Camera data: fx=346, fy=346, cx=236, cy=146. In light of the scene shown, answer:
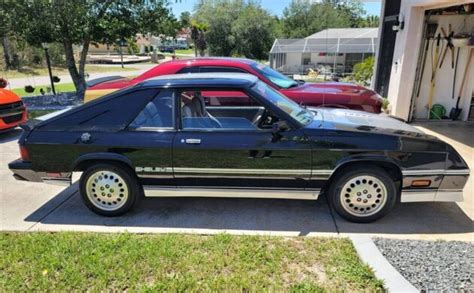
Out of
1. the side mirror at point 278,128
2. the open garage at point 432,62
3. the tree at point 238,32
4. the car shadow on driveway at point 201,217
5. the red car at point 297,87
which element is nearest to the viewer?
the side mirror at point 278,128

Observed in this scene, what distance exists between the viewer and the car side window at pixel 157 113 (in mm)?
3838

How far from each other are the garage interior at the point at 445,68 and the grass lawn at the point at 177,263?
6.84 meters

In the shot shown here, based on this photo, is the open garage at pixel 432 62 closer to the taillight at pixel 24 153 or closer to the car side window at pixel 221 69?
the car side window at pixel 221 69

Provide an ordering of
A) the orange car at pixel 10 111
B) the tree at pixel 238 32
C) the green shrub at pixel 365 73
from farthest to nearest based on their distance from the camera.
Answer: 1. the tree at pixel 238 32
2. the green shrub at pixel 365 73
3. the orange car at pixel 10 111

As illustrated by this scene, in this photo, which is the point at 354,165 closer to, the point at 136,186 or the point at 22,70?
the point at 136,186

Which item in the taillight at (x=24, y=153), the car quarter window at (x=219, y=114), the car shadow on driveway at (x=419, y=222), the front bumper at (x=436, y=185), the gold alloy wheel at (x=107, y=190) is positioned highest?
the car quarter window at (x=219, y=114)

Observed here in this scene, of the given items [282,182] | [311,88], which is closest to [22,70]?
[311,88]

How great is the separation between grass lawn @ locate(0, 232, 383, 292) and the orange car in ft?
15.3

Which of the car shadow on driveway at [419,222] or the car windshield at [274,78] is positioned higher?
the car windshield at [274,78]

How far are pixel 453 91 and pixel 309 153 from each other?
7.00 m

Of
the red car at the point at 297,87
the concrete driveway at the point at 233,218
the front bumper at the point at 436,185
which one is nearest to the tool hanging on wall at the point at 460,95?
the red car at the point at 297,87

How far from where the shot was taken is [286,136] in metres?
3.62

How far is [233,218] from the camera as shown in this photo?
401cm

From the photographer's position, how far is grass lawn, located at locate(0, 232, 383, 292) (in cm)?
283
